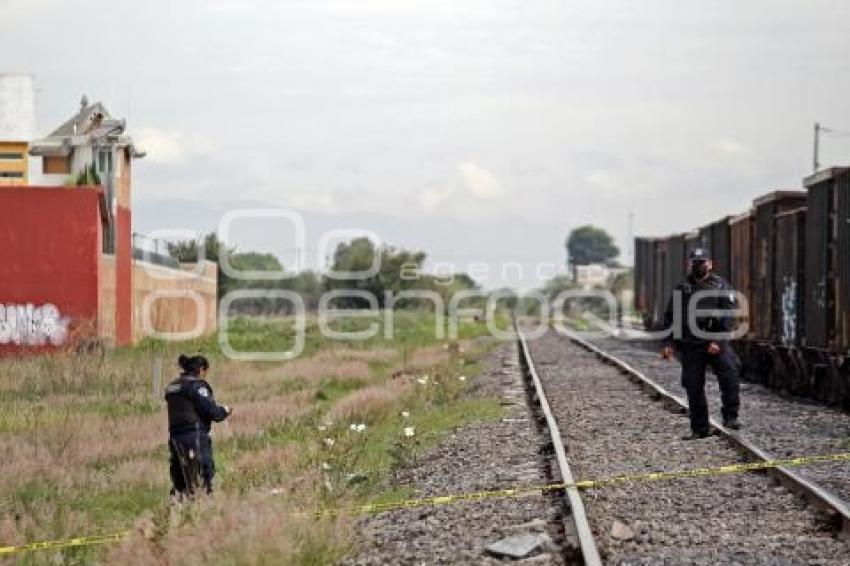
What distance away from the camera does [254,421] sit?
19.6 meters

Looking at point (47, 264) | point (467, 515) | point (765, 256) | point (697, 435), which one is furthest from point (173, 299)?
point (467, 515)

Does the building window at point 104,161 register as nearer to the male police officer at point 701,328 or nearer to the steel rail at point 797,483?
the steel rail at point 797,483

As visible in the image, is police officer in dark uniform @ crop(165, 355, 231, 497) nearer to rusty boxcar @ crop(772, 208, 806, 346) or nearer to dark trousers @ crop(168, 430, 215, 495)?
dark trousers @ crop(168, 430, 215, 495)

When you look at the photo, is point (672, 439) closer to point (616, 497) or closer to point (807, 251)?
point (616, 497)

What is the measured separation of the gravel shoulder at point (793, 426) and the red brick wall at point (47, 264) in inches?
536

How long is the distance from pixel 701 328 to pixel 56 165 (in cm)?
3233

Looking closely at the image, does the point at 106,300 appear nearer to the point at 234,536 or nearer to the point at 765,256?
the point at 765,256

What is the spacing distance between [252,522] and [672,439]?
742cm

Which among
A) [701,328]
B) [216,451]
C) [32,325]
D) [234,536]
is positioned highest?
[701,328]

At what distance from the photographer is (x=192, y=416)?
10516 millimetres

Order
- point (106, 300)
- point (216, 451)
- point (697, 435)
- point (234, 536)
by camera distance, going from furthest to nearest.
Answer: point (106, 300) < point (216, 451) < point (697, 435) < point (234, 536)

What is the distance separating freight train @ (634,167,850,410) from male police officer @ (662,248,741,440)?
477cm

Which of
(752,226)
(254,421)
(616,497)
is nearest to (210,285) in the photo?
(752,226)

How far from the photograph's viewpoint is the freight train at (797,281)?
62.1 ft
